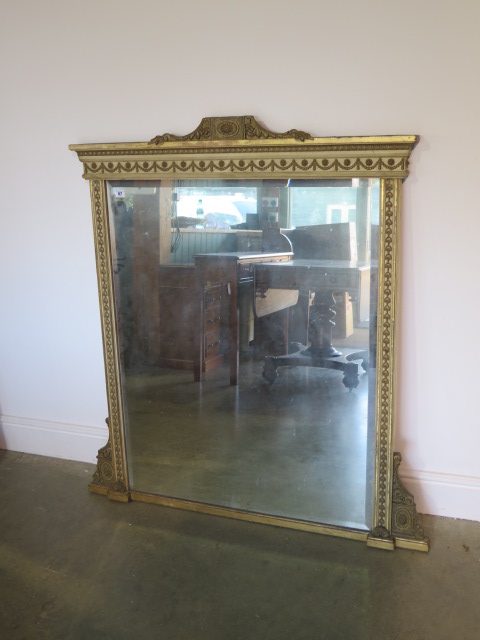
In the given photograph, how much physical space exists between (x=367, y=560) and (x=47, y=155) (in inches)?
79.8

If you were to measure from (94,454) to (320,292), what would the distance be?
133cm

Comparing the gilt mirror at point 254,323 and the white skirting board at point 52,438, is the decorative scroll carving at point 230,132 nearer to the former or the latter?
the gilt mirror at point 254,323

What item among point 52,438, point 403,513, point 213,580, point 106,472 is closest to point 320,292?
point 403,513

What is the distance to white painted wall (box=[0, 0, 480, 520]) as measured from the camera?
1933 millimetres

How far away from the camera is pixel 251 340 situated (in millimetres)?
2201

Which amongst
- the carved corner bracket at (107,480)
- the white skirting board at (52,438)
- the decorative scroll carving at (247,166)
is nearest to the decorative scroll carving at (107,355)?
the carved corner bracket at (107,480)

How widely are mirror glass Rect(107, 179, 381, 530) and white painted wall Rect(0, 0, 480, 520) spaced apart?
203 mm

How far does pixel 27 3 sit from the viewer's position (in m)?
2.37

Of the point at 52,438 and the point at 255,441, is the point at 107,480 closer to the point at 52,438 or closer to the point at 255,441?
the point at 52,438

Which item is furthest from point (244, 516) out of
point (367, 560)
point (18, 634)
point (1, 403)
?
point (1, 403)

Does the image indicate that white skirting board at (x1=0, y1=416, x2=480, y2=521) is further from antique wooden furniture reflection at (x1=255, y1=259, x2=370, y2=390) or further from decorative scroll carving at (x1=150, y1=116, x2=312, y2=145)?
decorative scroll carving at (x1=150, y1=116, x2=312, y2=145)

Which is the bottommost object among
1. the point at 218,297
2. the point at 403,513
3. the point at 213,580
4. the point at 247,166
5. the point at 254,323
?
the point at 213,580

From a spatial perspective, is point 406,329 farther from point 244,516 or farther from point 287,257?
point 244,516

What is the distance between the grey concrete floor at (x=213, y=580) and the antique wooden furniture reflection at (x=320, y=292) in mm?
632
